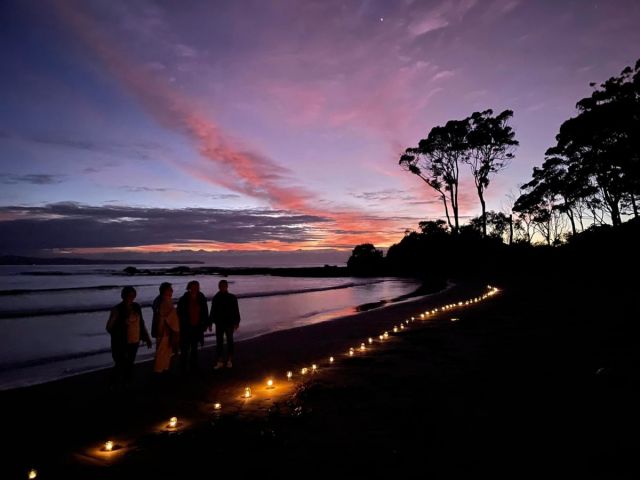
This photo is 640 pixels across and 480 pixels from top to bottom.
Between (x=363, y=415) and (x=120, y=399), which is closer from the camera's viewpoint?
(x=363, y=415)

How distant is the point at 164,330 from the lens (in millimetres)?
8641

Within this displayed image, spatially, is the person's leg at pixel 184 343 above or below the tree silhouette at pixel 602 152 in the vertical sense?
below

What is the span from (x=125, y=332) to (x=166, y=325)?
3.48ft

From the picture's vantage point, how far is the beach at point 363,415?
4.82 metres

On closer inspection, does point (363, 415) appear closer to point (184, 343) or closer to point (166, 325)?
point (166, 325)

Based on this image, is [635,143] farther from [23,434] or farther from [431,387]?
[23,434]

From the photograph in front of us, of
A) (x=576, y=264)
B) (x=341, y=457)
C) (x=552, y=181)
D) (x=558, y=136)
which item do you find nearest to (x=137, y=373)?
(x=341, y=457)

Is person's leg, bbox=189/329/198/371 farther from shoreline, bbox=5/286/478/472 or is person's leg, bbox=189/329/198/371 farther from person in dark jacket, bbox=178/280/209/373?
shoreline, bbox=5/286/478/472

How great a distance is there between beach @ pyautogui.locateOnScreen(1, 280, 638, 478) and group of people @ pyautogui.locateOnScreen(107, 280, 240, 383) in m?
0.55

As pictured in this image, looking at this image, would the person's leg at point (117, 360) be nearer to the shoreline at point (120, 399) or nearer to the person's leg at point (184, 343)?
the shoreline at point (120, 399)

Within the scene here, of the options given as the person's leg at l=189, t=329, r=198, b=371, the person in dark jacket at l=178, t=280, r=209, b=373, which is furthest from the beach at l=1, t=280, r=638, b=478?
the person in dark jacket at l=178, t=280, r=209, b=373

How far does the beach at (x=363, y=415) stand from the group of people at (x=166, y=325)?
55cm

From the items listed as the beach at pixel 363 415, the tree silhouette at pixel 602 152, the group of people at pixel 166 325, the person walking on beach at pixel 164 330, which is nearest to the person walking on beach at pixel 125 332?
the group of people at pixel 166 325

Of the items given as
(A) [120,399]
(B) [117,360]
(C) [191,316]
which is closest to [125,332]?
(B) [117,360]
